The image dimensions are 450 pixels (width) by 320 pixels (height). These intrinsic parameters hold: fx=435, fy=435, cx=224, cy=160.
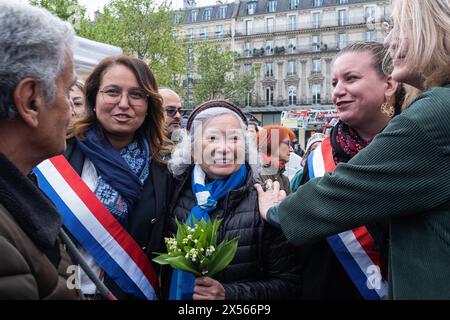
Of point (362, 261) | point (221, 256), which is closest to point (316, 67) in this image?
point (362, 261)

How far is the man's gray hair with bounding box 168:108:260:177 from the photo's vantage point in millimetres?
2656

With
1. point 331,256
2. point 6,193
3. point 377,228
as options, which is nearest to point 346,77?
point 377,228

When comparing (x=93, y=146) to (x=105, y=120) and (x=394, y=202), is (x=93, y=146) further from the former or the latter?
(x=394, y=202)

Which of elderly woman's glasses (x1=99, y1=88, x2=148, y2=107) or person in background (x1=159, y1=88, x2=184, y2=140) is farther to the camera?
person in background (x1=159, y1=88, x2=184, y2=140)

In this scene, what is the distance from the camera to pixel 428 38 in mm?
1659

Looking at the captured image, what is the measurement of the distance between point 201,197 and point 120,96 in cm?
79

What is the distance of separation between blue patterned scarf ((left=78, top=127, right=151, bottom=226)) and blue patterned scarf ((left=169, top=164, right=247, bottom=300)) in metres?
0.35

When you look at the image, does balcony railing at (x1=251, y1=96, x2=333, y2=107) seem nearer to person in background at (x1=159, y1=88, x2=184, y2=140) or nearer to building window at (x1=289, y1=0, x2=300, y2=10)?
building window at (x1=289, y1=0, x2=300, y2=10)

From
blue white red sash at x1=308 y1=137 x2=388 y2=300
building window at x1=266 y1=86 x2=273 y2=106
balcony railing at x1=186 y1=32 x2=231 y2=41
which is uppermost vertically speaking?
balcony railing at x1=186 y1=32 x2=231 y2=41

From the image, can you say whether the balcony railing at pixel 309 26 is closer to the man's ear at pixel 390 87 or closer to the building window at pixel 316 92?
the building window at pixel 316 92

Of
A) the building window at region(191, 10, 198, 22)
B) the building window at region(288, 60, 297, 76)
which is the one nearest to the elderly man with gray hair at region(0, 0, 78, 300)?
the building window at region(288, 60, 297, 76)

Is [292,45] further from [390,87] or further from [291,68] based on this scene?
[390,87]

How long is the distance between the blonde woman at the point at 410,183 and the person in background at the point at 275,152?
339 cm

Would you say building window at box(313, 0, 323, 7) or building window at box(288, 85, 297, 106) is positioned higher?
building window at box(313, 0, 323, 7)
